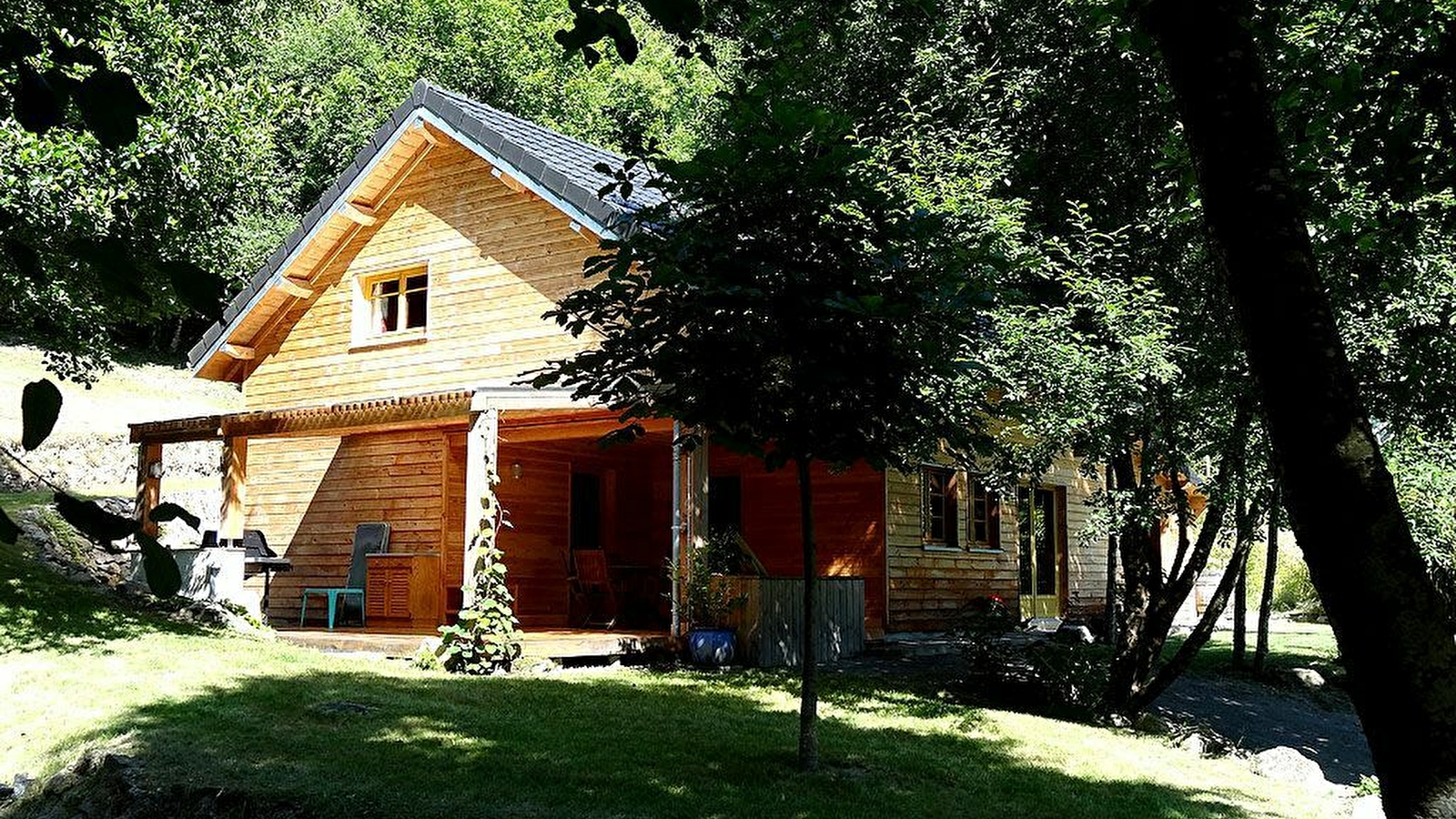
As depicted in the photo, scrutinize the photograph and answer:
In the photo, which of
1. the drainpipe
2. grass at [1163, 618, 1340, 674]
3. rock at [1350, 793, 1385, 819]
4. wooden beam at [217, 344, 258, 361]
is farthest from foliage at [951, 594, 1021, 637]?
wooden beam at [217, 344, 258, 361]

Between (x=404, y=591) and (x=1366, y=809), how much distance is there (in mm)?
10759

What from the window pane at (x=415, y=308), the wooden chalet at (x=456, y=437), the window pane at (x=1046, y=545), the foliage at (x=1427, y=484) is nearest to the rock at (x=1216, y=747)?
the foliage at (x=1427, y=484)

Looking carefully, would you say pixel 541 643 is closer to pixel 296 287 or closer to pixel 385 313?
pixel 385 313

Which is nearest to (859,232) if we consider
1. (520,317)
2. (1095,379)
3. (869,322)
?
(869,322)

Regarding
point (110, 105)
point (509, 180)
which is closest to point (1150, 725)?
point (509, 180)

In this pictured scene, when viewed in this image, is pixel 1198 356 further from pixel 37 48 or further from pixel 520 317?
pixel 37 48

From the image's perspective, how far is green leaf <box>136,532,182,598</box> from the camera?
1.04 m

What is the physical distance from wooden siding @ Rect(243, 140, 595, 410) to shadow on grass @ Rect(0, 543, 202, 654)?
147 inches

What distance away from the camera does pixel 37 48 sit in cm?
143

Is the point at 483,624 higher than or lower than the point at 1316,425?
lower

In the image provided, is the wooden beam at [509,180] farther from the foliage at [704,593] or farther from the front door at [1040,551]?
the front door at [1040,551]

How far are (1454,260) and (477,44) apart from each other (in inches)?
1290

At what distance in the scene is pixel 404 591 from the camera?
14594mm

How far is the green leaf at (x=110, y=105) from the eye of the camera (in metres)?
1.13
